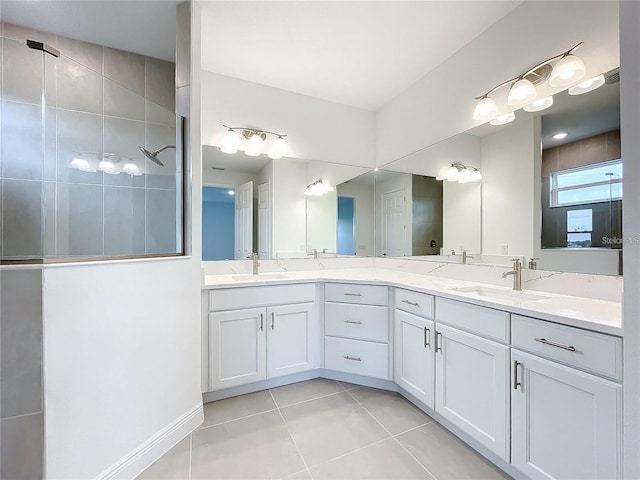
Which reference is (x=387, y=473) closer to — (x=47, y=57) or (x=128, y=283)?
(x=128, y=283)

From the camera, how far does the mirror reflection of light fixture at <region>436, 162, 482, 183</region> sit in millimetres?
2098

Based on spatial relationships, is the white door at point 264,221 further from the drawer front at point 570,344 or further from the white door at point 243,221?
the drawer front at point 570,344

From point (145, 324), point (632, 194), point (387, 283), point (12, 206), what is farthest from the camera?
point (387, 283)

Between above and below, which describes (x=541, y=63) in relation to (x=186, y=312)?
above

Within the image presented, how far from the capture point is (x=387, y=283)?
6.82 ft

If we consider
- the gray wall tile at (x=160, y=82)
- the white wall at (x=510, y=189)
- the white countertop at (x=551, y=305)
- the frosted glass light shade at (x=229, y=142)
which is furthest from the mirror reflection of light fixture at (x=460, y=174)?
the gray wall tile at (x=160, y=82)

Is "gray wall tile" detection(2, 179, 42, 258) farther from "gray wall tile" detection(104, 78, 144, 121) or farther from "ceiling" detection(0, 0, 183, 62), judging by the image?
"ceiling" detection(0, 0, 183, 62)

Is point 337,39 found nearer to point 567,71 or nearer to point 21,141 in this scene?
point 567,71

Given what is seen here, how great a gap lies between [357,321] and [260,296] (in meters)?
0.77

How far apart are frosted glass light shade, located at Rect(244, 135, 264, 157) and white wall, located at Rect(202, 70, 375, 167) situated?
0.44ft

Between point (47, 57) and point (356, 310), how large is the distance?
2.25m

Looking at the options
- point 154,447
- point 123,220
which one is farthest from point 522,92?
point 154,447

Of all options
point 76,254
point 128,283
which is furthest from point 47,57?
point 128,283

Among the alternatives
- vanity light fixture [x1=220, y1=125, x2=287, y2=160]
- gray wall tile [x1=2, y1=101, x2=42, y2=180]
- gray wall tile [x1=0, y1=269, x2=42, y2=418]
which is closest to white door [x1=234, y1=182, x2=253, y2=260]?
A: vanity light fixture [x1=220, y1=125, x2=287, y2=160]
